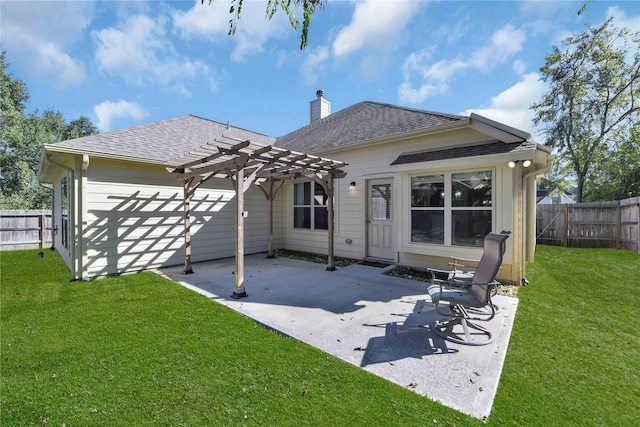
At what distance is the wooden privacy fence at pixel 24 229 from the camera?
9789mm

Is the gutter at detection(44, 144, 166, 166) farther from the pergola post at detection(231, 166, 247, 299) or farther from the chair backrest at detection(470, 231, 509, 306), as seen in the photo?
the chair backrest at detection(470, 231, 509, 306)

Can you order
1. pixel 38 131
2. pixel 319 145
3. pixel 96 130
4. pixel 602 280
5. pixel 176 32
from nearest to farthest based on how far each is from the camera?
pixel 602 280 → pixel 176 32 → pixel 319 145 → pixel 38 131 → pixel 96 130

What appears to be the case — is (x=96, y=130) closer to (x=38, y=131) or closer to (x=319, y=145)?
(x=38, y=131)

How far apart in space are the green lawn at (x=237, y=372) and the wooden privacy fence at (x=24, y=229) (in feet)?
26.6

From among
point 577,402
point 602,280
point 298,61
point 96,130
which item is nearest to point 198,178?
point 298,61

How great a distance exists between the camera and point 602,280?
19.3ft

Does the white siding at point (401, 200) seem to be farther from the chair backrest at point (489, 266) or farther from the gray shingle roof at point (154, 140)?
the gray shingle roof at point (154, 140)

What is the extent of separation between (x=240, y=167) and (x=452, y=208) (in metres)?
4.54

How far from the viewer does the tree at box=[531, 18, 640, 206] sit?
595 inches

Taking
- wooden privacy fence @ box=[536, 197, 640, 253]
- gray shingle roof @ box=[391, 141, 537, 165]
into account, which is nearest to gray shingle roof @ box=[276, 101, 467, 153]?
gray shingle roof @ box=[391, 141, 537, 165]

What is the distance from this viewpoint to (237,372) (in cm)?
259

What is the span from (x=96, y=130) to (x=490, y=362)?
3504 centimetres

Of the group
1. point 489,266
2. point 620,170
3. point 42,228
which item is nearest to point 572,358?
point 489,266

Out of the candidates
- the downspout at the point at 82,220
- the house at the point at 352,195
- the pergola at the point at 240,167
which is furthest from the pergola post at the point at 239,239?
the downspout at the point at 82,220
